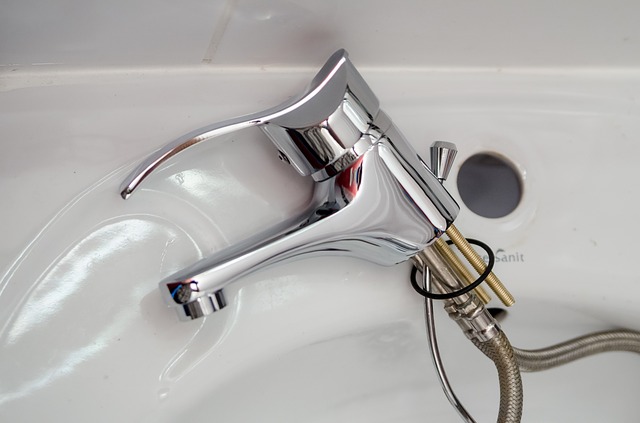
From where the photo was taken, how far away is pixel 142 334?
0.34 m

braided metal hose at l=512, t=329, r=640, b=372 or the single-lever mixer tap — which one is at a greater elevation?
the single-lever mixer tap

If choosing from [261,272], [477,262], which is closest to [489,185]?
[477,262]

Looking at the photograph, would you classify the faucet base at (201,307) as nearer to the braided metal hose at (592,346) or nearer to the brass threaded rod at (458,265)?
the brass threaded rod at (458,265)

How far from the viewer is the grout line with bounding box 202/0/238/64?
33cm

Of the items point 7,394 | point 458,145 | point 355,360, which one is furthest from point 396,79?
point 7,394

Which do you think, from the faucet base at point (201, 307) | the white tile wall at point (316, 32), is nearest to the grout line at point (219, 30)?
the white tile wall at point (316, 32)

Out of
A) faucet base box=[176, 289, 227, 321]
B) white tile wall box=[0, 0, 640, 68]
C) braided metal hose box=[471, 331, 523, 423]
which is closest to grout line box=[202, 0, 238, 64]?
white tile wall box=[0, 0, 640, 68]

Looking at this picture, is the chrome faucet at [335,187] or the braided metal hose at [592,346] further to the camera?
the braided metal hose at [592,346]

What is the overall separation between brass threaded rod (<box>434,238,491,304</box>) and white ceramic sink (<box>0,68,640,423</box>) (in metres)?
0.03

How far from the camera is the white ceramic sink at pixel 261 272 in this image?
33 cm

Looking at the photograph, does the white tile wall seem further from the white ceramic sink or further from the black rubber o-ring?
the black rubber o-ring

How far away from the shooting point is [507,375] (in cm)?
39

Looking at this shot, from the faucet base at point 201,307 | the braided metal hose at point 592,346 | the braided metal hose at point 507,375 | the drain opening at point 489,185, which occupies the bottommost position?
the braided metal hose at point 592,346

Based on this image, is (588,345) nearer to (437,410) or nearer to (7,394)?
(437,410)
